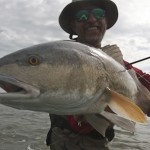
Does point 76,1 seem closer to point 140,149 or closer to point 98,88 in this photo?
point 98,88

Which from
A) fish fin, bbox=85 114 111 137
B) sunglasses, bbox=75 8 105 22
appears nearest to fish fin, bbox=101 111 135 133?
fish fin, bbox=85 114 111 137

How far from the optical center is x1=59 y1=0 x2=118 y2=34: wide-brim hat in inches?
198

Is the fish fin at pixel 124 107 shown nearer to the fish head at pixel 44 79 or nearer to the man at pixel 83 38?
the fish head at pixel 44 79

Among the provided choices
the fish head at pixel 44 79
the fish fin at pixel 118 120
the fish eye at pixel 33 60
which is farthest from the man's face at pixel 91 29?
the fish eye at pixel 33 60

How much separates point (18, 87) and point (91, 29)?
2273mm

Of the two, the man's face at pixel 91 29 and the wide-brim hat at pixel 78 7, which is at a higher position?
the wide-brim hat at pixel 78 7

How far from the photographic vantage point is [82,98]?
9.22 ft

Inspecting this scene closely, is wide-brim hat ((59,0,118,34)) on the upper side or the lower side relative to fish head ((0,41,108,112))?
upper

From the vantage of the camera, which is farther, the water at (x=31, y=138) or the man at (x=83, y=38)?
the water at (x=31, y=138)

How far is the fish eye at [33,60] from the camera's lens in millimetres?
2717

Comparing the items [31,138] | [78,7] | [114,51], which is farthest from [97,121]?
[31,138]

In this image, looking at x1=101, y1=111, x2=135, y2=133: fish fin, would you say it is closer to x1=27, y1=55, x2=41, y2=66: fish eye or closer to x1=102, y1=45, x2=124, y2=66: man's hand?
x1=102, y1=45, x2=124, y2=66: man's hand

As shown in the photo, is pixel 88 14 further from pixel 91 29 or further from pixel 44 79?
pixel 44 79

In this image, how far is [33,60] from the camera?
2.73m
